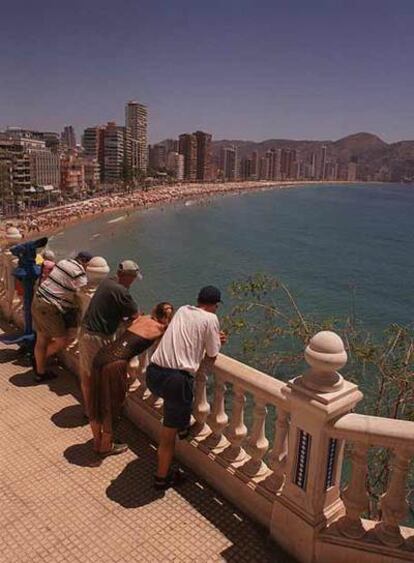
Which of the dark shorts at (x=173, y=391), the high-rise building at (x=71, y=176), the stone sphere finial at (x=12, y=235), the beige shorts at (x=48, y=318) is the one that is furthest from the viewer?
the high-rise building at (x=71, y=176)

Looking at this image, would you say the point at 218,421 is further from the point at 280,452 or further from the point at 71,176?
the point at 71,176

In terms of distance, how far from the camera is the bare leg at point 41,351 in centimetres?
609

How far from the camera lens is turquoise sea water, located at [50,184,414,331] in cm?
4059

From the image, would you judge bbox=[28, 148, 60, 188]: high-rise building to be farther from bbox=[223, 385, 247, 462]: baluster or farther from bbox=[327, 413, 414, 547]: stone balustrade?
bbox=[327, 413, 414, 547]: stone balustrade

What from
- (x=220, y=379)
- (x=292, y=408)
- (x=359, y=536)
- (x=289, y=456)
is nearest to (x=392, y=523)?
(x=359, y=536)

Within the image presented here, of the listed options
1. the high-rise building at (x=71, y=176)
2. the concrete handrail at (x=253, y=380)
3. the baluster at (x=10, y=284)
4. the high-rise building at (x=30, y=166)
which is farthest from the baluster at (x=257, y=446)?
the high-rise building at (x=71, y=176)

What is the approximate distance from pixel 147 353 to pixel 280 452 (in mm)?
1951

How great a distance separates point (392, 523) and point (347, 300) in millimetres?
38634

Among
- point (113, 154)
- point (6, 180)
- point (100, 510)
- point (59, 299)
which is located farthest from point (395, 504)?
point (113, 154)

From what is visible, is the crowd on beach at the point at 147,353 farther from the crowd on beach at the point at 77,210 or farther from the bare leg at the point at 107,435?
the crowd on beach at the point at 77,210

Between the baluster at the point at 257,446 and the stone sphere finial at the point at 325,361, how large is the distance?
80 cm

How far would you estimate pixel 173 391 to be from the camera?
3.85 metres

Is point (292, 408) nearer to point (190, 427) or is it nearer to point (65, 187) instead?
point (190, 427)

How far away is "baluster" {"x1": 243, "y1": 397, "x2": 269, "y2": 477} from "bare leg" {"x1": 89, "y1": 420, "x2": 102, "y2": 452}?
145 cm
